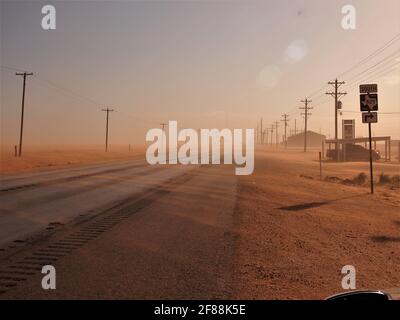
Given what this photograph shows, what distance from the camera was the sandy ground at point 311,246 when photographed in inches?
228

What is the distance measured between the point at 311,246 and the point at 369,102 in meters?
9.60

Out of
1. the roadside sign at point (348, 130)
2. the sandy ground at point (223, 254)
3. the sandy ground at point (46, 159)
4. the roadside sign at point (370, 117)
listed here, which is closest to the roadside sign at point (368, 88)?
the roadside sign at point (370, 117)

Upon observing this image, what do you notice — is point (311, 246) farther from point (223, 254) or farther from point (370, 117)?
point (370, 117)

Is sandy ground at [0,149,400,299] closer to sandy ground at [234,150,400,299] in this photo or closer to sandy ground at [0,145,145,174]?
sandy ground at [234,150,400,299]

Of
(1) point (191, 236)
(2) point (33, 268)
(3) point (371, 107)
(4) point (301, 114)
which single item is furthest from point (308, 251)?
(4) point (301, 114)

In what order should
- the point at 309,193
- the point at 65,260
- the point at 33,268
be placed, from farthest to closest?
the point at 309,193 < the point at 65,260 < the point at 33,268

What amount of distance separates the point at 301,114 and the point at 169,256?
102871 millimetres

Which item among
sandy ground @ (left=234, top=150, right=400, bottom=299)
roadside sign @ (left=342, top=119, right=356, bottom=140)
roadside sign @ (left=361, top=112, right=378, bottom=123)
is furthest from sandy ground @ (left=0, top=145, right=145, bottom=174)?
roadside sign @ (left=342, top=119, right=356, bottom=140)

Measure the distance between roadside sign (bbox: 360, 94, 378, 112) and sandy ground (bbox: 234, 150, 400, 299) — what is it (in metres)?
3.54

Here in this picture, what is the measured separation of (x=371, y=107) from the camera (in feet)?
52.6

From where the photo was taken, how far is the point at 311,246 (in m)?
8.24

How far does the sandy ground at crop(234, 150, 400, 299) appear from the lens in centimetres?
580
